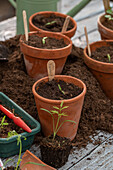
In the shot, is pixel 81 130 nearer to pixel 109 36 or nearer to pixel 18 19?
pixel 109 36

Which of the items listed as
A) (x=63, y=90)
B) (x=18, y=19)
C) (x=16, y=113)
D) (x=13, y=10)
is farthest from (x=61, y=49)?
(x=13, y=10)

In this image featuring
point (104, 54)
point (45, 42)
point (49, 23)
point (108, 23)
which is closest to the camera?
point (45, 42)

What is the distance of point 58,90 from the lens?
163 centimetres

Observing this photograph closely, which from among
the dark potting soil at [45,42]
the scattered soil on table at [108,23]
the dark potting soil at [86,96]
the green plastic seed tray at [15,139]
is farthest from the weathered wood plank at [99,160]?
the scattered soil on table at [108,23]

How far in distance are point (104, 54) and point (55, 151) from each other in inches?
36.2

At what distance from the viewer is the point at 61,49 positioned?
186cm

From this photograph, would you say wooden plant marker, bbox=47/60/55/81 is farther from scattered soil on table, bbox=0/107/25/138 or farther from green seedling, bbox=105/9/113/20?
green seedling, bbox=105/9/113/20

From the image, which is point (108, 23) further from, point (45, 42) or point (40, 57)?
point (40, 57)

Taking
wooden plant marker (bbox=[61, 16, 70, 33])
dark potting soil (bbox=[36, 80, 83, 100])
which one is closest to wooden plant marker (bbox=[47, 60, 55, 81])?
dark potting soil (bbox=[36, 80, 83, 100])

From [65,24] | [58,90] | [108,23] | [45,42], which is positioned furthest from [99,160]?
[108,23]

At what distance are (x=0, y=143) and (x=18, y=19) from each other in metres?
1.50

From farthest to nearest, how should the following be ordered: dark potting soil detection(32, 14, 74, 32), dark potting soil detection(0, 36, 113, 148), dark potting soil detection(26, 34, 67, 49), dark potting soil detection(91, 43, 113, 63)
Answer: dark potting soil detection(32, 14, 74, 32) → dark potting soil detection(91, 43, 113, 63) → dark potting soil detection(26, 34, 67, 49) → dark potting soil detection(0, 36, 113, 148)

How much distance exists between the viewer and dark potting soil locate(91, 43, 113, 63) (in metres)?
2.02

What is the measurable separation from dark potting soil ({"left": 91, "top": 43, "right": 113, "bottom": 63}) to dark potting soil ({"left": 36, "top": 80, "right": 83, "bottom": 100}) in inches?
17.8
